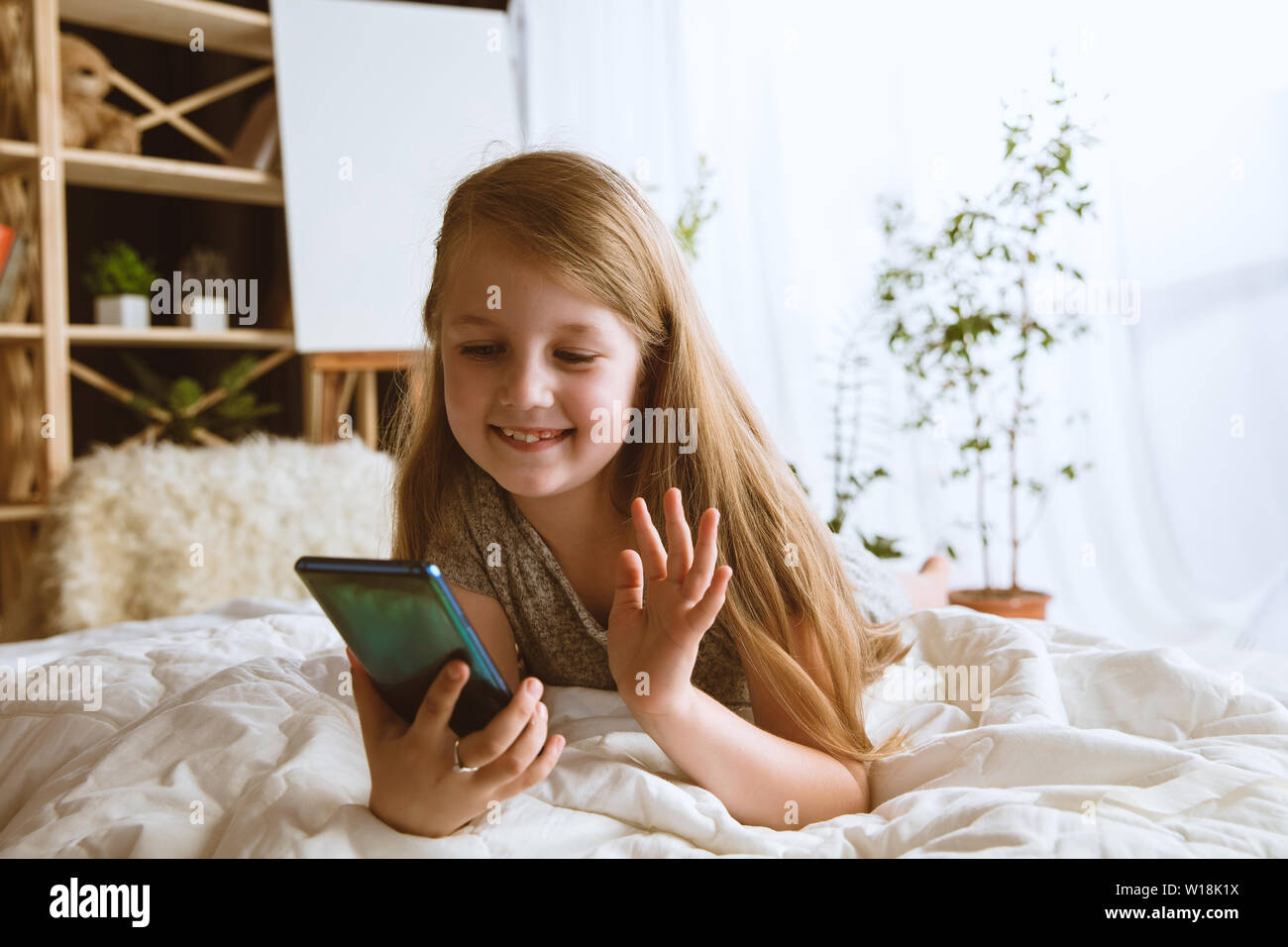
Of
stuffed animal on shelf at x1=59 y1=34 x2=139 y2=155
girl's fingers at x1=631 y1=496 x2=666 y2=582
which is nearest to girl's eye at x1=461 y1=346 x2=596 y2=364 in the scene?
girl's fingers at x1=631 y1=496 x2=666 y2=582

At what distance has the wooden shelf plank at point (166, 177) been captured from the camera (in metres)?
2.58

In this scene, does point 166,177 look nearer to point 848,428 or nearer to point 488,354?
point 848,428

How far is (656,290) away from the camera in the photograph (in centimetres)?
98

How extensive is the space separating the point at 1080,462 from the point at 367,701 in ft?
6.76

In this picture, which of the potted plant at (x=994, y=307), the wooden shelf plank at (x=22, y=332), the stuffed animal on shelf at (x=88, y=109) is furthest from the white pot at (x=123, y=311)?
the potted plant at (x=994, y=307)

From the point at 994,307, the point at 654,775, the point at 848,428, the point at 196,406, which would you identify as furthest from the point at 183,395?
the point at 654,775

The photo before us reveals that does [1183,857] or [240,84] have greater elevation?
[240,84]

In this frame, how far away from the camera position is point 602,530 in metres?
1.05

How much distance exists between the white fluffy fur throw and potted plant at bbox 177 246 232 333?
690 millimetres

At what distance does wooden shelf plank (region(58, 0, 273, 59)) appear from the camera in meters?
2.67

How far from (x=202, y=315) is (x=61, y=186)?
18.6 inches

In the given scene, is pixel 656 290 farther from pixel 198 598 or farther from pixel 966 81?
pixel 966 81

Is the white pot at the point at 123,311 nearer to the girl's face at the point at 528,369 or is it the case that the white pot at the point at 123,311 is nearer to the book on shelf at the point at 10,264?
the book on shelf at the point at 10,264
